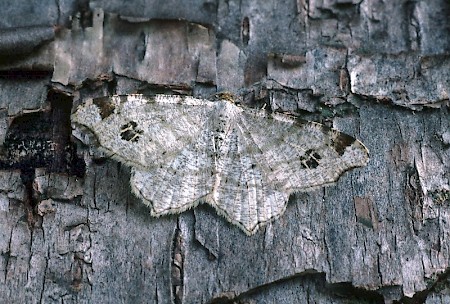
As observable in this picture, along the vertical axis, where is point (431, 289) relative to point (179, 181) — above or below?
below

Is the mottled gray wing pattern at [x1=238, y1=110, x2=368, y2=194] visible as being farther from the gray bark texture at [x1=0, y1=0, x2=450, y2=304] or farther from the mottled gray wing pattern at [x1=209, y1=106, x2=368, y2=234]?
the gray bark texture at [x1=0, y1=0, x2=450, y2=304]

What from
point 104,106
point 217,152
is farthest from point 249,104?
point 104,106

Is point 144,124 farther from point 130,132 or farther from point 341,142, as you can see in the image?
point 341,142

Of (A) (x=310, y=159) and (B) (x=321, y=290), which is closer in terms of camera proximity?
(B) (x=321, y=290)

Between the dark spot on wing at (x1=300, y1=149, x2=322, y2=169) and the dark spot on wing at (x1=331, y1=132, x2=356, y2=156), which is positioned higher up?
the dark spot on wing at (x1=331, y1=132, x2=356, y2=156)

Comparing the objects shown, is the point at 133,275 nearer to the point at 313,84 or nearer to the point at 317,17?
the point at 313,84

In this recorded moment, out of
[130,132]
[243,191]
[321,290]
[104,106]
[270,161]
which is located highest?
[104,106]

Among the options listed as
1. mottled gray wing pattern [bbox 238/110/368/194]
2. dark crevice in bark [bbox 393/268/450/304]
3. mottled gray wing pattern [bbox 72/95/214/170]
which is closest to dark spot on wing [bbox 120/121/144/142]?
mottled gray wing pattern [bbox 72/95/214/170]
